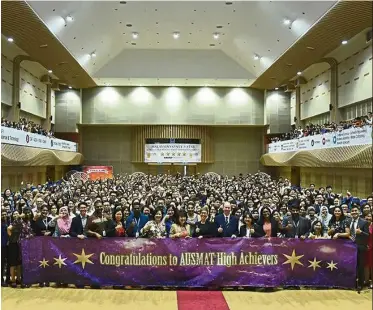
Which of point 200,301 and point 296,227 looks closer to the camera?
point 200,301

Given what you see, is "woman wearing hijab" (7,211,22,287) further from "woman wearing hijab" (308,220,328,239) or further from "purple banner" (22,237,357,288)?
"woman wearing hijab" (308,220,328,239)

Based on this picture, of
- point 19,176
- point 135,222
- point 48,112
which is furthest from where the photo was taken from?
point 48,112

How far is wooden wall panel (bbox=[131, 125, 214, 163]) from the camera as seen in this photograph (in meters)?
33.1

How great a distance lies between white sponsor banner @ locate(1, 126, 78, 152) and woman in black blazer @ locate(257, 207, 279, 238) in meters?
12.3

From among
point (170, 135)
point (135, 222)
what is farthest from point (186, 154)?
point (135, 222)

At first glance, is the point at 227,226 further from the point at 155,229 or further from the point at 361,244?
the point at 361,244

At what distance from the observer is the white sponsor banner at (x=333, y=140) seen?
15.0 meters

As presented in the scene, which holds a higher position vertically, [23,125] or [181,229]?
[23,125]

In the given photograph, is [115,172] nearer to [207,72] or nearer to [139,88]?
[139,88]

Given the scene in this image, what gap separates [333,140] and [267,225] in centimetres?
1127

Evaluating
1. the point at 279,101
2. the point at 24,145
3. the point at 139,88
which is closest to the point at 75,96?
the point at 139,88

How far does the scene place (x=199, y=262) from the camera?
7.85m

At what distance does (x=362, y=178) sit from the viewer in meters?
19.4

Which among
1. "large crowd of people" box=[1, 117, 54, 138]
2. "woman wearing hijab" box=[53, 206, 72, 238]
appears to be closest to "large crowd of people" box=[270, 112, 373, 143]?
"woman wearing hijab" box=[53, 206, 72, 238]
